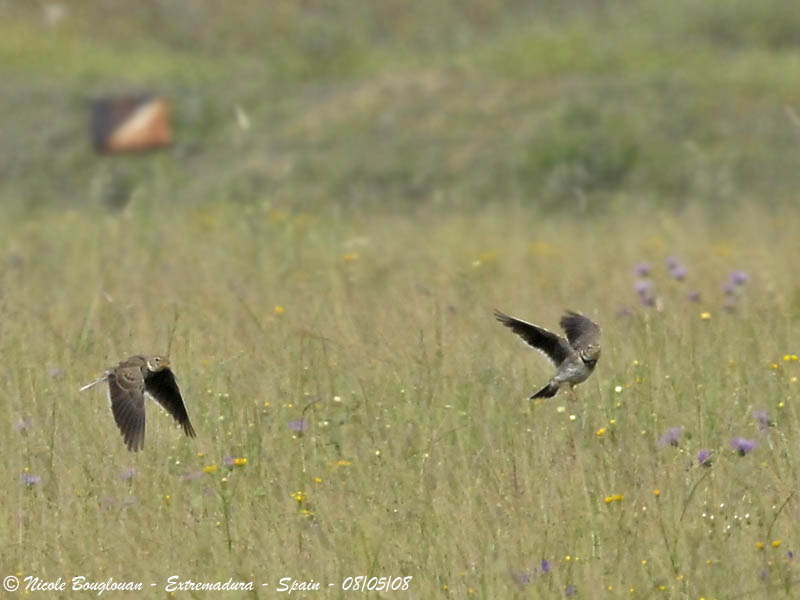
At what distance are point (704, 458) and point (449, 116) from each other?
36.3 ft

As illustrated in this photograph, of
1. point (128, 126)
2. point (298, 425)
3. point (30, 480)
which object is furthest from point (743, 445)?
point (128, 126)

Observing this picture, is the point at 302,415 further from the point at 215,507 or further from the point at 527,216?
the point at 527,216

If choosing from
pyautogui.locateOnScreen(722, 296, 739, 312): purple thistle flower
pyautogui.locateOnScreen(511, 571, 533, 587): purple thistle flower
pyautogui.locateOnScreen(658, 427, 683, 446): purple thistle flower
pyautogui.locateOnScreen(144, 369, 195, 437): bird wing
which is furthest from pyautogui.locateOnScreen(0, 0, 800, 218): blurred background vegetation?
pyautogui.locateOnScreen(511, 571, 533, 587): purple thistle flower

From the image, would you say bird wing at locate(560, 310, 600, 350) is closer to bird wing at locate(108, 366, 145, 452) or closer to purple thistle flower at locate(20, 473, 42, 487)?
bird wing at locate(108, 366, 145, 452)

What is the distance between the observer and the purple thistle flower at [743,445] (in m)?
4.10

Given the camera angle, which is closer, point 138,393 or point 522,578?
point 522,578

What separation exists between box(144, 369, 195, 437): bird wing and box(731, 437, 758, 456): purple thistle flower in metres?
1.49

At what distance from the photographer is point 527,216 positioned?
10930 mm

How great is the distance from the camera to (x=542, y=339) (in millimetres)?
4840

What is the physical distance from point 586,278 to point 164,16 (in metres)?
19.8

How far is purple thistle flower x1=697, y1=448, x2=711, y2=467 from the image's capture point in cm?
405

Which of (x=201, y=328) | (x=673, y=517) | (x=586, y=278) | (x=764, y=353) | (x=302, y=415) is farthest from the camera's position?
(x=586, y=278)

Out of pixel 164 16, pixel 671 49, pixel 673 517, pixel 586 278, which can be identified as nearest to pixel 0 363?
pixel 673 517

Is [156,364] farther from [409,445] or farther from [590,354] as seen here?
[590,354]
